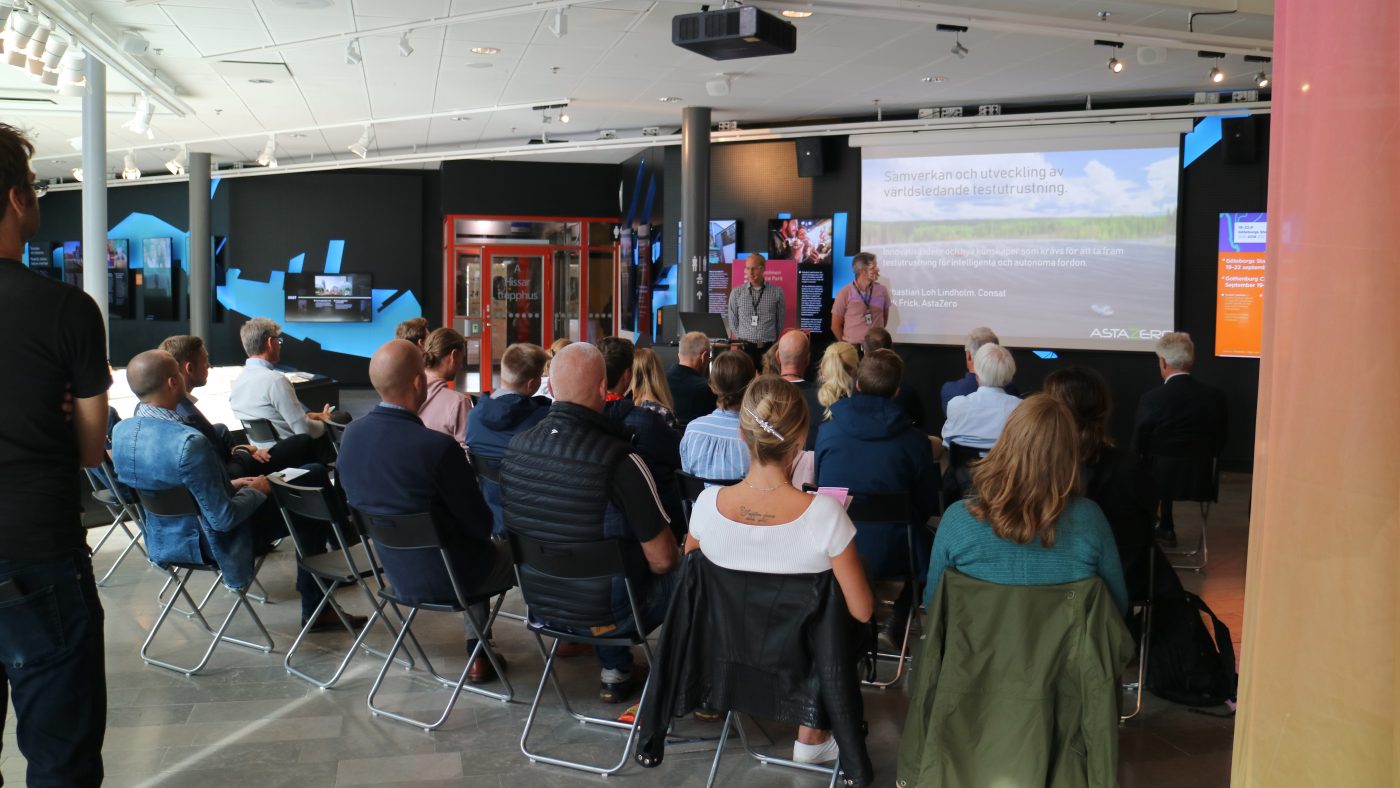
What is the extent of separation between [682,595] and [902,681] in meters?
1.59

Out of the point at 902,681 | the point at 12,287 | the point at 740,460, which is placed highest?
the point at 12,287

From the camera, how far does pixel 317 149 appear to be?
15.3m

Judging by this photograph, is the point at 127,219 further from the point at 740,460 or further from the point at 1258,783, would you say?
the point at 1258,783

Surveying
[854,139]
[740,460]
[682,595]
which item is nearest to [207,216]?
[854,139]

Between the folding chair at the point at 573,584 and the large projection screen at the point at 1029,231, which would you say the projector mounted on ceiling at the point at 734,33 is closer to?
the folding chair at the point at 573,584

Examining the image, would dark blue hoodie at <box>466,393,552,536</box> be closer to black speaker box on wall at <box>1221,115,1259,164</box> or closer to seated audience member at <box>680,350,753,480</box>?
seated audience member at <box>680,350,753,480</box>

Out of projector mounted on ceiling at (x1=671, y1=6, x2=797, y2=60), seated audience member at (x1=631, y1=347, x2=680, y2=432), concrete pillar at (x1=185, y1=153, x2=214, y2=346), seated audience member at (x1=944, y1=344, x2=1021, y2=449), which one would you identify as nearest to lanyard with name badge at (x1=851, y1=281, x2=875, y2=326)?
projector mounted on ceiling at (x1=671, y1=6, x2=797, y2=60)

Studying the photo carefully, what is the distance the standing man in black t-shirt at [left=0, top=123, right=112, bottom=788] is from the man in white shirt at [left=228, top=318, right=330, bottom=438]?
347cm

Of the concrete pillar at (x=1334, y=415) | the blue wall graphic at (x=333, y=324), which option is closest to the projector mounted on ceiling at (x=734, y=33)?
the concrete pillar at (x=1334, y=415)

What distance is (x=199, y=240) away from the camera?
15500 mm

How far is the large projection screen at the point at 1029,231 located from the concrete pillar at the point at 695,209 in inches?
64.0

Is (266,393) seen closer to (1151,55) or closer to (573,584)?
(573,584)

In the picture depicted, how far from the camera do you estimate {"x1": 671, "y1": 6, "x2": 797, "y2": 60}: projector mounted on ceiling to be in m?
6.61

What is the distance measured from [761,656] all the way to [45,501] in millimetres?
1721
